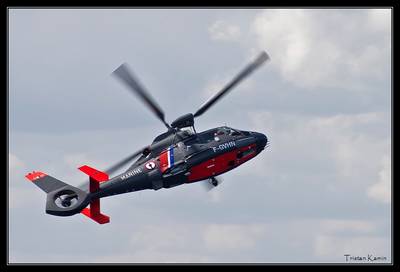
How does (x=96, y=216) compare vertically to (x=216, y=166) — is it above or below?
below

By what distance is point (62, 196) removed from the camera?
8462 cm

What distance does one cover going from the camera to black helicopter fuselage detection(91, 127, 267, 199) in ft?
274

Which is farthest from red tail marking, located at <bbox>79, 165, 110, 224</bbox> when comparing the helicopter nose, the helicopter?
the helicopter nose

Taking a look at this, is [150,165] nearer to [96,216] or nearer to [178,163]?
[178,163]

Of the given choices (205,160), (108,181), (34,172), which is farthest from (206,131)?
(34,172)

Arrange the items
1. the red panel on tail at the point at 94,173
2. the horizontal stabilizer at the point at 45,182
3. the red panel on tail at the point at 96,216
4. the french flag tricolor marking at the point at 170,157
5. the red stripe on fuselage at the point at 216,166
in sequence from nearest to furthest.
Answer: the red panel on tail at the point at 94,173 → the french flag tricolor marking at the point at 170,157 → the red stripe on fuselage at the point at 216,166 → the red panel on tail at the point at 96,216 → the horizontal stabilizer at the point at 45,182

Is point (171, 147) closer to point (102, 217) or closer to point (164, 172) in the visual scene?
point (164, 172)

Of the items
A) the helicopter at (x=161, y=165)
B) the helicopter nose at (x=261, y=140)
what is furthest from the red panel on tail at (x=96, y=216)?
the helicopter nose at (x=261, y=140)

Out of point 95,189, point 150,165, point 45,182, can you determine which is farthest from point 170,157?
point 45,182

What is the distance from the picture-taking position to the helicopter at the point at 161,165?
3280 inches

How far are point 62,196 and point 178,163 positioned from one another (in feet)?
36.5

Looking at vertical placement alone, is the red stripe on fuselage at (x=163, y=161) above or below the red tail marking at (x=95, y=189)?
above

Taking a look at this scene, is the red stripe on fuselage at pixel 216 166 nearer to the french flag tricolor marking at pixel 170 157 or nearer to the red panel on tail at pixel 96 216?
the french flag tricolor marking at pixel 170 157

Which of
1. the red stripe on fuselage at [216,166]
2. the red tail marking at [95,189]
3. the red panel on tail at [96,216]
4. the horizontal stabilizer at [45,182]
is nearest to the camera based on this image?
the red tail marking at [95,189]
